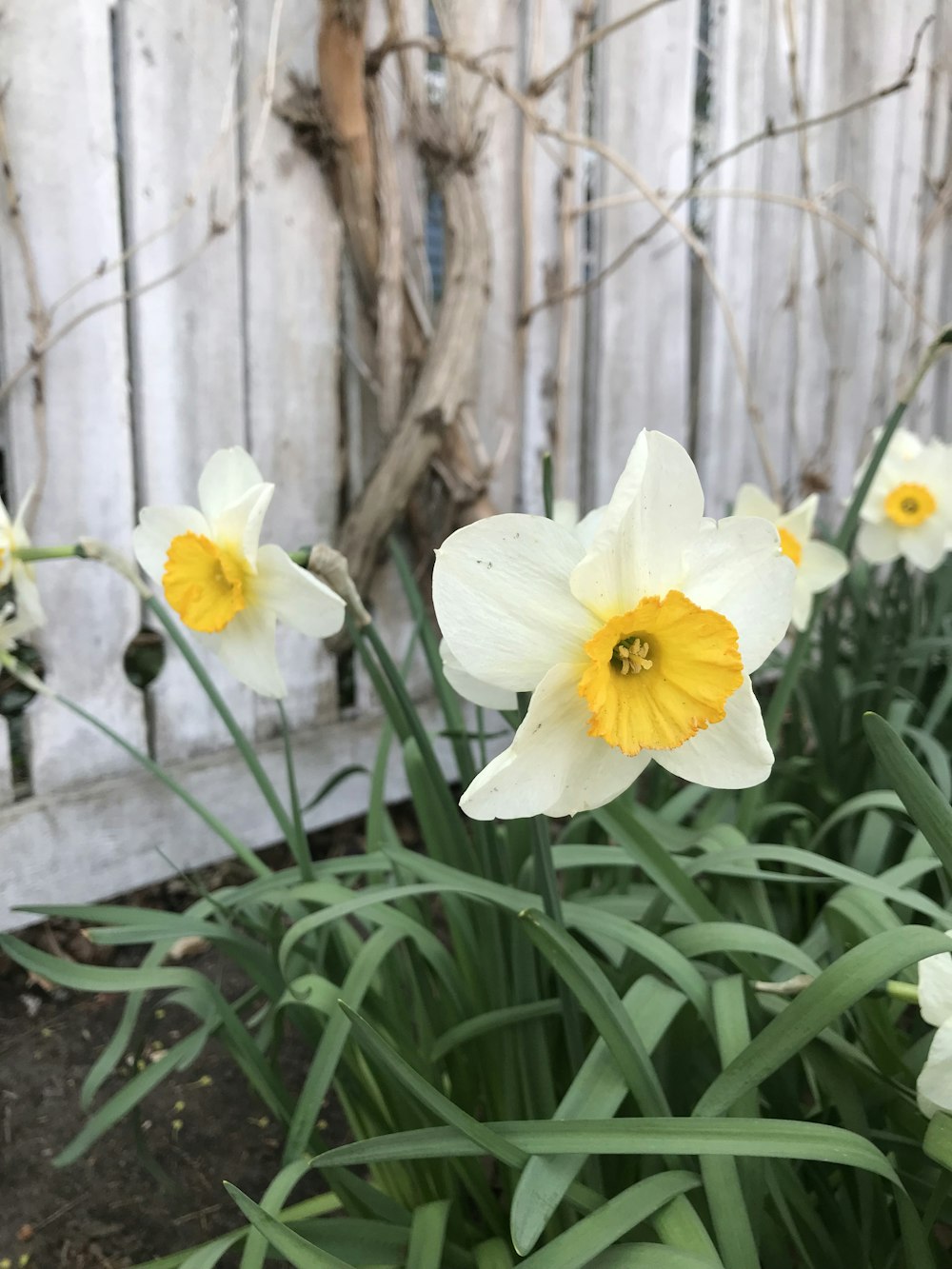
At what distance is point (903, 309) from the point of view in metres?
3.20

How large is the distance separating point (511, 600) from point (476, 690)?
0.54 ft

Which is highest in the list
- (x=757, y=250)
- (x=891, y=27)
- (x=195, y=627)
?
(x=891, y=27)

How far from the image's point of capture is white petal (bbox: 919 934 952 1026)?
0.62 m

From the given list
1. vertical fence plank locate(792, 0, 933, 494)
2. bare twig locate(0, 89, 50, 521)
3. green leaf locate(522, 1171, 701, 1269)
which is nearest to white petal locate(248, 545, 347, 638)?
green leaf locate(522, 1171, 701, 1269)

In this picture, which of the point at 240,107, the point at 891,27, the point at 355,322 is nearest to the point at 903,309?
the point at 891,27

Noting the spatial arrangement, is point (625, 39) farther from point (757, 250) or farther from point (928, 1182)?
A: point (928, 1182)

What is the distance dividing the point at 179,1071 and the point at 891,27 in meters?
3.42

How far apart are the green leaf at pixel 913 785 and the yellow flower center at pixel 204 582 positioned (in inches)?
21.2

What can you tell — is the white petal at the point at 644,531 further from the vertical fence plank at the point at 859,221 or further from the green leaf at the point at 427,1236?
the vertical fence plank at the point at 859,221

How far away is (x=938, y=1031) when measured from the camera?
59 cm

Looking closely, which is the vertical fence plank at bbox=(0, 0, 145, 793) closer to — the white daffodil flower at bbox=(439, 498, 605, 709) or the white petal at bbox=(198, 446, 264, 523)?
the white petal at bbox=(198, 446, 264, 523)

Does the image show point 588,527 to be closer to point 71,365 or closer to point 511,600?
point 511,600

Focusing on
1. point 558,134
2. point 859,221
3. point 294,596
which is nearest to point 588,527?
point 294,596

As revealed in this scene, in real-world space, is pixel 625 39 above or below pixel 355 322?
above
